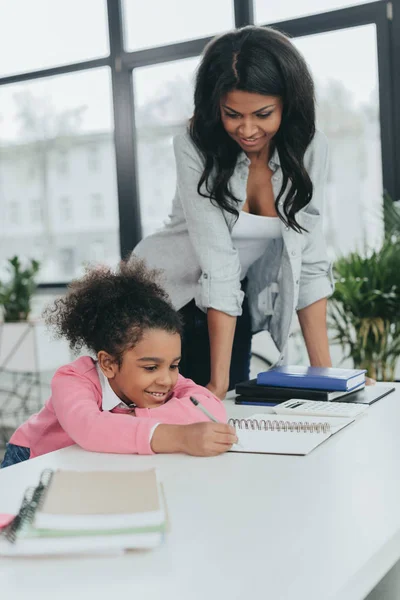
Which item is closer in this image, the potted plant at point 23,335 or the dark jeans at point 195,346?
the dark jeans at point 195,346

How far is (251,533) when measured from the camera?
0.82m

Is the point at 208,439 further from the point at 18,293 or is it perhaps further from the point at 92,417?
the point at 18,293

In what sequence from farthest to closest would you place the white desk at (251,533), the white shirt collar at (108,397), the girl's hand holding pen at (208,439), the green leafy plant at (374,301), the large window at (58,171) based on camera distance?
the large window at (58,171) < the green leafy plant at (374,301) < the white shirt collar at (108,397) < the girl's hand holding pen at (208,439) < the white desk at (251,533)

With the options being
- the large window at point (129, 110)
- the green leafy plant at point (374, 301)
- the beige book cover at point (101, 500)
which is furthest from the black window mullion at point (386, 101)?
the beige book cover at point (101, 500)

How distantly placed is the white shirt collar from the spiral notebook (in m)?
0.20

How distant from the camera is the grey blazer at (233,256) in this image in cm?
171

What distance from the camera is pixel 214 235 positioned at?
171cm

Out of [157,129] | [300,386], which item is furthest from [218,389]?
[157,129]

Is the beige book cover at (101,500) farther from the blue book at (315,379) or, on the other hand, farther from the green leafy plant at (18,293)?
the green leafy plant at (18,293)

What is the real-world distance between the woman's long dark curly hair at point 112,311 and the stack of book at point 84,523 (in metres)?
0.59

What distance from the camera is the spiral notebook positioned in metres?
1.19

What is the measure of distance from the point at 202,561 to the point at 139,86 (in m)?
3.71

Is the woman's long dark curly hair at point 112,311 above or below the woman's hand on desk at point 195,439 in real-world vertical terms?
above

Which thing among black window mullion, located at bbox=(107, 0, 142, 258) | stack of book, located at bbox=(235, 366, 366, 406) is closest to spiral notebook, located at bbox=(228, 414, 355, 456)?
stack of book, located at bbox=(235, 366, 366, 406)
